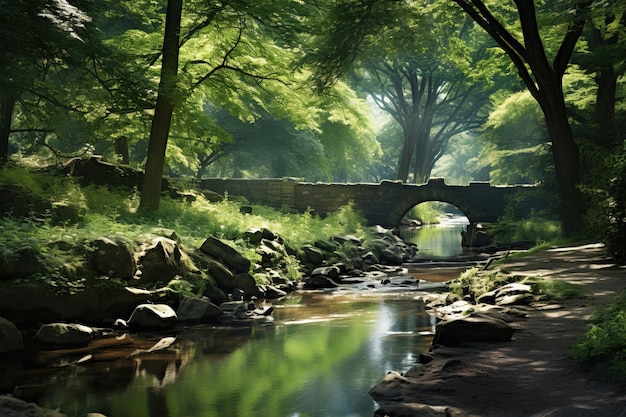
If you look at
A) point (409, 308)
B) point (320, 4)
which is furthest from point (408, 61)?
point (409, 308)

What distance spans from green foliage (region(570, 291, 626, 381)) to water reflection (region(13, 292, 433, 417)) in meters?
2.09

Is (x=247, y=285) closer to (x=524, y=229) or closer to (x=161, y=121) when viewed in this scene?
(x=161, y=121)

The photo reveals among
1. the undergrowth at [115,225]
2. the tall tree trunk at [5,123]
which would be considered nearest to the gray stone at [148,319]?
the undergrowth at [115,225]

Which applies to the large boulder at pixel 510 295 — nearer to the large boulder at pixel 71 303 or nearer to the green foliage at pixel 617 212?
the green foliage at pixel 617 212

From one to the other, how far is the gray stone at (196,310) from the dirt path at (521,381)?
5.48 m

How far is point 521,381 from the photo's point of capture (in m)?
6.14

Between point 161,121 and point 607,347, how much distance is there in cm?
1371

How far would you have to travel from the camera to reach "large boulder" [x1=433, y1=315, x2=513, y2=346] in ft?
25.1

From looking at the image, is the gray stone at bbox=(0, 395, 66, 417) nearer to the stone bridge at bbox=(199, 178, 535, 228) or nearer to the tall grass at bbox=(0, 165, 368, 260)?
the tall grass at bbox=(0, 165, 368, 260)

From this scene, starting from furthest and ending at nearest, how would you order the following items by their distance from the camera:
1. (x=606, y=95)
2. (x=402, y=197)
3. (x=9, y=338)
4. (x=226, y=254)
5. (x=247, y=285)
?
1. (x=402, y=197)
2. (x=606, y=95)
3. (x=226, y=254)
4. (x=247, y=285)
5. (x=9, y=338)

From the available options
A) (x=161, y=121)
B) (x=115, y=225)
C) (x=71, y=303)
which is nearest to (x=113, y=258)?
(x=71, y=303)

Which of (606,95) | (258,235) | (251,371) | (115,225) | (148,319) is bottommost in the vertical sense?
Answer: (251,371)

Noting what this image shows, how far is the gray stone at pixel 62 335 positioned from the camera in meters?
9.84

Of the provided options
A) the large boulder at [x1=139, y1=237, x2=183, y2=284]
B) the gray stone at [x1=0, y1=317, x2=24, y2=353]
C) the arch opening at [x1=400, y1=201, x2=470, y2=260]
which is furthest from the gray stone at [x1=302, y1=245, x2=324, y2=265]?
the gray stone at [x1=0, y1=317, x2=24, y2=353]
